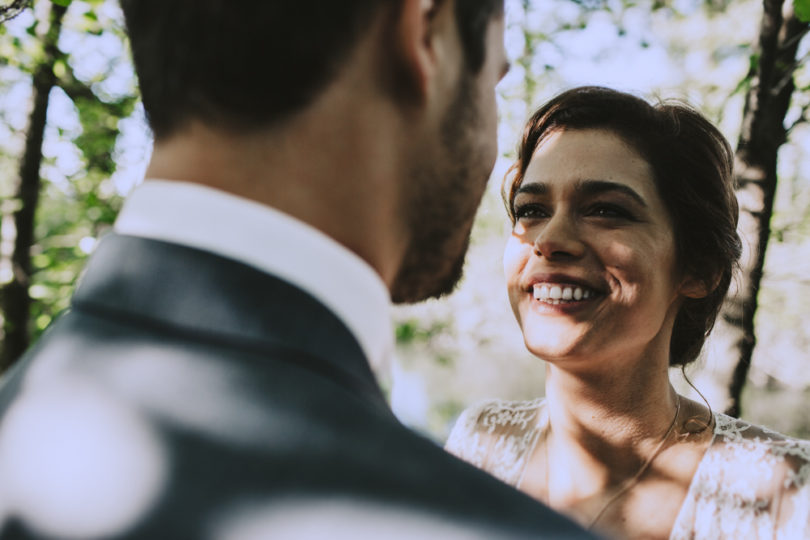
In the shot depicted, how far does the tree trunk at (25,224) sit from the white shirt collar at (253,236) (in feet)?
16.6

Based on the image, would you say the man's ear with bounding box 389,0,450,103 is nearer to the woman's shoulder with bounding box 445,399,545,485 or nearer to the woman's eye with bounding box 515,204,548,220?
the woman's eye with bounding box 515,204,548,220

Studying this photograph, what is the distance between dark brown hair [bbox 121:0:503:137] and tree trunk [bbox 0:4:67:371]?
16.3ft

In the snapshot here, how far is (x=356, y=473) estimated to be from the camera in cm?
73

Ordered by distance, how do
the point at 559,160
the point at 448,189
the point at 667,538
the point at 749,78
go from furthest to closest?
the point at 749,78 < the point at 559,160 < the point at 667,538 < the point at 448,189

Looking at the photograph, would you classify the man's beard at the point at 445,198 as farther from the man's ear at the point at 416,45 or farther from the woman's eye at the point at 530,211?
the woman's eye at the point at 530,211

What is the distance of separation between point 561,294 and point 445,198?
1.54 metres

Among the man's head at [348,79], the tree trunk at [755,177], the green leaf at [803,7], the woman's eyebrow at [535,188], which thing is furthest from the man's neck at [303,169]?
the tree trunk at [755,177]

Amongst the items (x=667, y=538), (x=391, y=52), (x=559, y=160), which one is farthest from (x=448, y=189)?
(x=667, y=538)

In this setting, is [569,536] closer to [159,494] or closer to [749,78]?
[159,494]

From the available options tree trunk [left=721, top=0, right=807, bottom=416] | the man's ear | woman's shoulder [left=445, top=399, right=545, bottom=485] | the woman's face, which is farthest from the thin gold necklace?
the man's ear

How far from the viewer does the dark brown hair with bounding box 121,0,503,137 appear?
0.85 meters

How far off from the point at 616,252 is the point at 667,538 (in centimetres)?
104

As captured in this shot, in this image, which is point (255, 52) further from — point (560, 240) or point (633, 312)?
point (633, 312)

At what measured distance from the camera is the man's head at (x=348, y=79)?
2.81 ft
